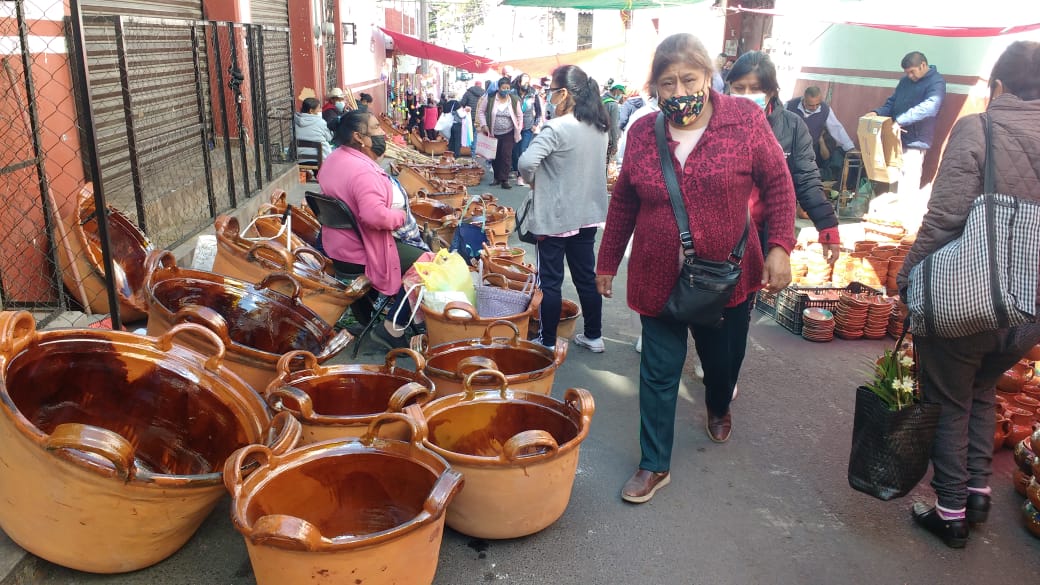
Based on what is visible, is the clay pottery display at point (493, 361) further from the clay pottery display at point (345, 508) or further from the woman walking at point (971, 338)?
the woman walking at point (971, 338)

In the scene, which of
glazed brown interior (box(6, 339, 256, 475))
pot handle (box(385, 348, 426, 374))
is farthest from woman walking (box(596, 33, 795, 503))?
glazed brown interior (box(6, 339, 256, 475))

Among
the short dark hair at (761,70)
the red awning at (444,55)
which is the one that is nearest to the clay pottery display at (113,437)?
the short dark hair at (761,70)

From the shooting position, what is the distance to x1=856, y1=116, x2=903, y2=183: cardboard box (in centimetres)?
818

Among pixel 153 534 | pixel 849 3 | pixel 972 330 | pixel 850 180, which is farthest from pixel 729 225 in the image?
pixel 849 3

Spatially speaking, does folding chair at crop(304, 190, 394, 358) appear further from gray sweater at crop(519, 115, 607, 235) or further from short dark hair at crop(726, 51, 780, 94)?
short dark hair at crop(726, 51, 780, 94)

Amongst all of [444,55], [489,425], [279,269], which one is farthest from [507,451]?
[444,55]

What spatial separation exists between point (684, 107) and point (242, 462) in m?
1.88

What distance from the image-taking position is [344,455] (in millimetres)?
2301

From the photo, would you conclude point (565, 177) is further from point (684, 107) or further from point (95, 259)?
point (95, 259)

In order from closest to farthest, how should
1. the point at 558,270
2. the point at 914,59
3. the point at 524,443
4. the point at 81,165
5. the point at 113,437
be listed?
the point at 113,437
the point at 524,443
the point at 558,270
the point at 81,165
the point at 914,59

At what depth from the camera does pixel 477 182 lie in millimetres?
11102

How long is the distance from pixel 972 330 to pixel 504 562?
5.77 ft

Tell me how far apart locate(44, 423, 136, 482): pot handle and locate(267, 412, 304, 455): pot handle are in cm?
40

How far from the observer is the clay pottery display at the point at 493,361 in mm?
2939
